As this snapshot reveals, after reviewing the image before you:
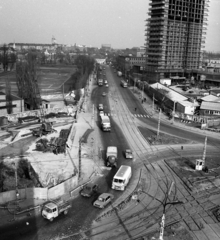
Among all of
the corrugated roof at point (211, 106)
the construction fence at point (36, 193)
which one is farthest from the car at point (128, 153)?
the corrugated roof at point (211, 106)

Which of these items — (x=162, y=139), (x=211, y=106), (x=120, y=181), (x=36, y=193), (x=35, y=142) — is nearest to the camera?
(x=36, y=193)

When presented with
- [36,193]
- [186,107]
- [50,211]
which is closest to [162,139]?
[186,107]

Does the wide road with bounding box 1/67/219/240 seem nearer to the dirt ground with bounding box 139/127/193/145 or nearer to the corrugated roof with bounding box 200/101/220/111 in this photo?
the dirt ground with bounding box 139/127/193/145

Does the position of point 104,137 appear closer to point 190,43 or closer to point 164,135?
point 164,135

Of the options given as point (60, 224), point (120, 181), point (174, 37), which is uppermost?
point (174, 37)

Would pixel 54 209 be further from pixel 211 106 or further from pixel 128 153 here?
pixel 211 106

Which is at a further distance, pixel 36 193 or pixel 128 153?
pixel 128 153

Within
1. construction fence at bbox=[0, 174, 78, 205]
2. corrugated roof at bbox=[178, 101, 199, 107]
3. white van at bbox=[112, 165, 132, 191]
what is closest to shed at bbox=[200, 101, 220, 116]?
corrugated roof at bbox=[178, 101, 199, 107]
